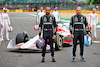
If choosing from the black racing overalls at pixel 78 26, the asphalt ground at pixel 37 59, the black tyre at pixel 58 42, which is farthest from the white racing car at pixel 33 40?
the black racing overalls at pixel 78 26

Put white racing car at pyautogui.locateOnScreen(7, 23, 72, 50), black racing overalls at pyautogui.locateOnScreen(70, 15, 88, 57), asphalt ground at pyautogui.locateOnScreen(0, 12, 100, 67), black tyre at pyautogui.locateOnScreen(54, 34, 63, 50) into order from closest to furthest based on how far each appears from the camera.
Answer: asphalt ground at pyautogui.locateOnScreen(0, 12, 100, 67) → black racing overalls at pyautogui.locateOnScreen(70, 15, 88, 57) → white racing car at pyautogui.locateOnScreen(7, 23, 72, 50) → black tyre at pyautogui.locateOnScreen(54, 34, 63, 50)

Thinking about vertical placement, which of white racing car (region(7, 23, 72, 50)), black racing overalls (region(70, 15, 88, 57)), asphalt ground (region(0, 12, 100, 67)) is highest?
black racing overalls (region(70, 15, 88, 57))

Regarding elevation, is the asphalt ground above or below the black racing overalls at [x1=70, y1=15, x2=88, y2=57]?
below

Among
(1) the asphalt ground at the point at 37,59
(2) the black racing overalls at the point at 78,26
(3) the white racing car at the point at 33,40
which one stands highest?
(2) the black racing overalls at the point at 78,26

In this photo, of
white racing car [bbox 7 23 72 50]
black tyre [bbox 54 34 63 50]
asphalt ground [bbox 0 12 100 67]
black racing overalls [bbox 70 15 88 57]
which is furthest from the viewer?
black tyre [bbox 54 34 63 50]

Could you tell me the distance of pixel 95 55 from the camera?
9.09m

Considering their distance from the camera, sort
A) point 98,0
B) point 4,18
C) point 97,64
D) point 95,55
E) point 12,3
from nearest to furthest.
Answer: point 97,64
point 95,55
point 4,18
point 98,0
point 12,3

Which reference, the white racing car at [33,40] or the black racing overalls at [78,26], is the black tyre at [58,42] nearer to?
the white racing car at [33,40]

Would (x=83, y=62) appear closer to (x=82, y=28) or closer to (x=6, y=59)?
(x=82, y=28)

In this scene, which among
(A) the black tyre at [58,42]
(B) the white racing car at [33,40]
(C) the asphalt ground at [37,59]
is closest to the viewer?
(C) the asphalt ground at [37,59]

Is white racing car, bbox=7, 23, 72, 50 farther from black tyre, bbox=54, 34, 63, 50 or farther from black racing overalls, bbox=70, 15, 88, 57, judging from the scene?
black racing overalls, bbox=70, 15, 88, 57

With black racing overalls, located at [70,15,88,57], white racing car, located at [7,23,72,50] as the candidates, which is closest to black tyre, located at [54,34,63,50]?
white racing car, located at [7,23,72,50]

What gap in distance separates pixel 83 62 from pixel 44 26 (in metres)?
1.63

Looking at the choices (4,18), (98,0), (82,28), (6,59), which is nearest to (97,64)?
(82,28)
